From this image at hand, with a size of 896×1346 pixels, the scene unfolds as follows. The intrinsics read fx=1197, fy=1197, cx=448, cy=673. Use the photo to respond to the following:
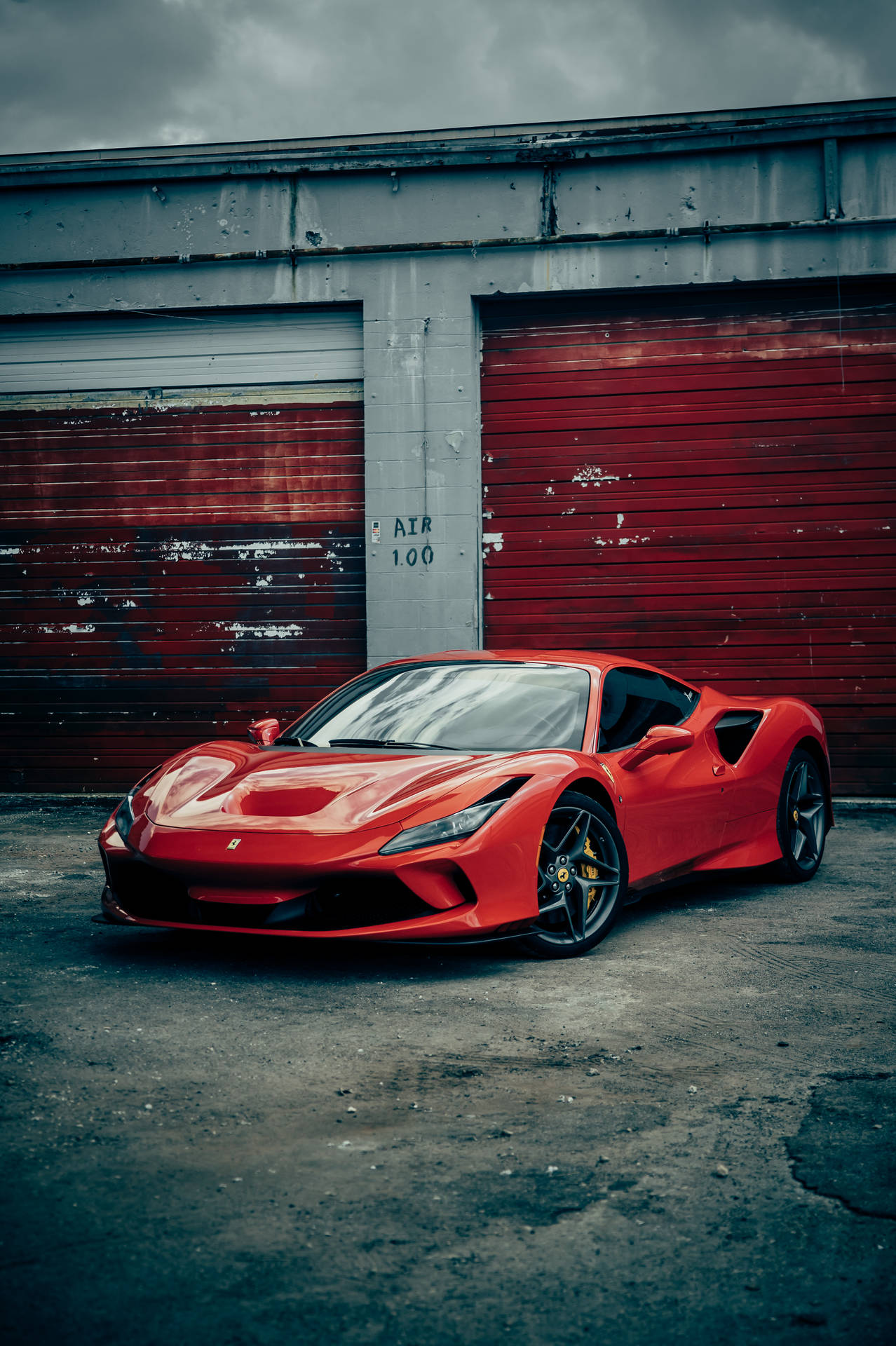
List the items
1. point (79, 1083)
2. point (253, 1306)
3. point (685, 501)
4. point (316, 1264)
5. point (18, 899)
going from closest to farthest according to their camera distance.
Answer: point (253, 1306)
point (316, 1264)
point (79, 1083)
point (18, 899)
point (685, 501)

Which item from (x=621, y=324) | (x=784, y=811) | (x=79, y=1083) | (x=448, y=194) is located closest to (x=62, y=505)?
(x=448, y=194)

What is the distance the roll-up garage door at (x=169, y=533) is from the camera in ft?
32.2

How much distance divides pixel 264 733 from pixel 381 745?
24.9 inches

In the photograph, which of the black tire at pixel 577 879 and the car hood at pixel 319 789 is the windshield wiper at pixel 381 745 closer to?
the car hood at pixel 319 789

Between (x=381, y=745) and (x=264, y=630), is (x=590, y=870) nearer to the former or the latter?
(x=381, y=745)

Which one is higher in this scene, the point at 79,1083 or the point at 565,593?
the point at 565,593

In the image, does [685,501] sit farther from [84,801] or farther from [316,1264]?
[316,1264]

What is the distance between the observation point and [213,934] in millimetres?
4113

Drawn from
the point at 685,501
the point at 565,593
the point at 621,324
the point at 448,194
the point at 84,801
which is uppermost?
the point at 448,194

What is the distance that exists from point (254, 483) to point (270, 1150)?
25.8 feet

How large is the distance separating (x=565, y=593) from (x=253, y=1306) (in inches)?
312

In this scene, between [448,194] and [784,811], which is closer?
[784,811]

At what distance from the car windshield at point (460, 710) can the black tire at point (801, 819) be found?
1430mm

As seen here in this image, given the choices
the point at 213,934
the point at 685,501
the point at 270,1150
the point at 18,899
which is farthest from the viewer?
the point at 685,501
